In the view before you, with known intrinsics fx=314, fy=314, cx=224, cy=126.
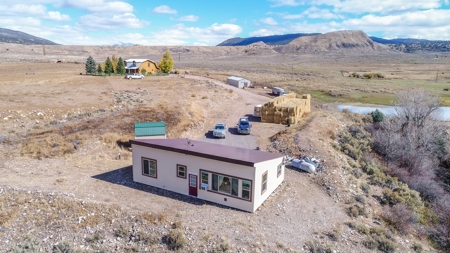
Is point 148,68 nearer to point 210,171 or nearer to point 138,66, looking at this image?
point 138,66

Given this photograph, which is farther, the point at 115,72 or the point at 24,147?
the point at 115,72

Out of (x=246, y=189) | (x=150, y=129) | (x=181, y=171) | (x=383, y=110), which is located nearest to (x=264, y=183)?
(x=246, y=189)

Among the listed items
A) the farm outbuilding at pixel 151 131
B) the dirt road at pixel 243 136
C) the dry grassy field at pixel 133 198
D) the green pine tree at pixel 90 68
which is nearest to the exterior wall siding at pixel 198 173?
the dry grassy field at pixel 133 198

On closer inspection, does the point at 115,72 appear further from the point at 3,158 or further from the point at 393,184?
the point at 393,184

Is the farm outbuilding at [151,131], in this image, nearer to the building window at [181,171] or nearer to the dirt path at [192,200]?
the dirt path at [192,200]

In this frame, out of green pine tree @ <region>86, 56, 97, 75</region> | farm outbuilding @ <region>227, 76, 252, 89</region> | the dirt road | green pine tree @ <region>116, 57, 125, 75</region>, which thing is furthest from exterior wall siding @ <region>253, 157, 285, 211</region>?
green pine tree @ <region>86, 56, 97, 75</region>

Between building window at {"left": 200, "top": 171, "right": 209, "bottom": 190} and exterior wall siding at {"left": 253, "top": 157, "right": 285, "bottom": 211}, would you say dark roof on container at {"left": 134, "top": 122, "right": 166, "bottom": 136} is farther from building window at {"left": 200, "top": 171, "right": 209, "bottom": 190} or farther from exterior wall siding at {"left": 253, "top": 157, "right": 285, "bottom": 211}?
exterior wall siding at {"left": 253, "top": 157, "right": 285, "bottom": 211}

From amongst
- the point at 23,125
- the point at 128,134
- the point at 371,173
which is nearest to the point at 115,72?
the point at 23,125
